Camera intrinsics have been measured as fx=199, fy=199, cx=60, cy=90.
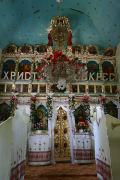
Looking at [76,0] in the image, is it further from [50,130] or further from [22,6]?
[50,130]

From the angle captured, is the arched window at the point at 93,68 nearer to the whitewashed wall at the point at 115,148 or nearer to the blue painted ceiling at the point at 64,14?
the blue painted ceiling at the point at 64,14

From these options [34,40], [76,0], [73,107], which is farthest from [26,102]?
[76,0]

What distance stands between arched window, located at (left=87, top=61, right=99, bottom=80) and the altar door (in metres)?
2.88

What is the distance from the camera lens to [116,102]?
10.8 metres

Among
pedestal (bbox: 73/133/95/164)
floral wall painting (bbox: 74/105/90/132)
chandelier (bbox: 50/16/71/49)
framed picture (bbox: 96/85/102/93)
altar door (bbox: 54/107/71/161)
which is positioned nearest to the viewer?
chandelier (bbox: 50/16/71/49)

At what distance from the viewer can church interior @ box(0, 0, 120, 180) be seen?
8.94 meters

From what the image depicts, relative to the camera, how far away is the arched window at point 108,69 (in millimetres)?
11523

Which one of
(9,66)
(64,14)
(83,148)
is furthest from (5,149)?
(64,14)

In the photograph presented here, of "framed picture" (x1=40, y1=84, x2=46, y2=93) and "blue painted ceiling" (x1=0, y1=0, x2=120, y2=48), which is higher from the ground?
"blue painted ceiling" (x1=0, y1=0, x2=120, y2=48)

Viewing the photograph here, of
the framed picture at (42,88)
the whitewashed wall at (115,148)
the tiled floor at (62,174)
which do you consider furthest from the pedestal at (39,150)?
the whitewashed wall at (115,148)

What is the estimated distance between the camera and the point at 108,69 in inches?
464

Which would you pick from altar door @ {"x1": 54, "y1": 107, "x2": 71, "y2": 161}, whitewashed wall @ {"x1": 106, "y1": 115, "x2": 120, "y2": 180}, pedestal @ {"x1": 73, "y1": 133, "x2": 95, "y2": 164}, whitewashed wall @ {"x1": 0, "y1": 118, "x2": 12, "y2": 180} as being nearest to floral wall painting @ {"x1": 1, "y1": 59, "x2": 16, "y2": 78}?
altar door @ {"x1": 54, "y1": 107, "x2": 71, "y2": 161}

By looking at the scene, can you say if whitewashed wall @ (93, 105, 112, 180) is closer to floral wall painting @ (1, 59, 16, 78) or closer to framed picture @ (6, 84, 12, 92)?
framed picture @ (6, 84, 12, 92)

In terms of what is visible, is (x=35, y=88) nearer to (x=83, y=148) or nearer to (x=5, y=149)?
(x=83, y=148)
